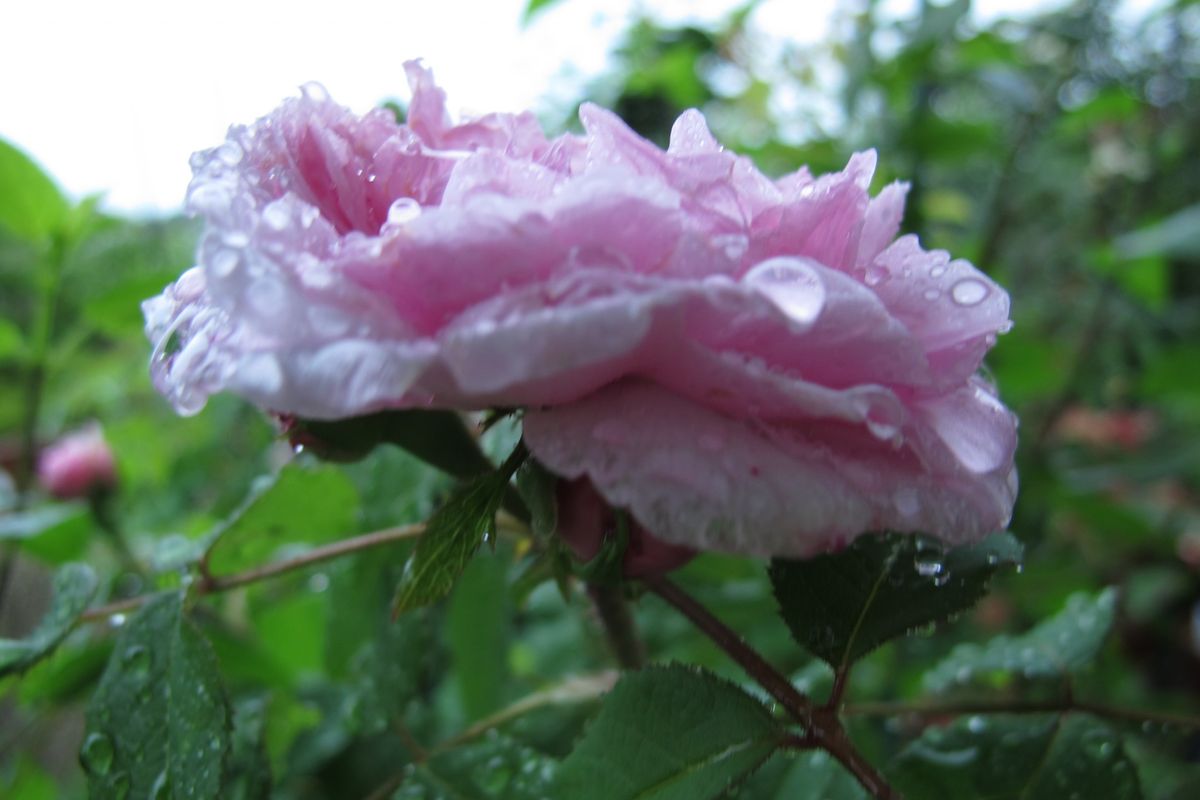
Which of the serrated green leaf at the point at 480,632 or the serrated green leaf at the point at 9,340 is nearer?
the serrated green leaf at the point at 480,632

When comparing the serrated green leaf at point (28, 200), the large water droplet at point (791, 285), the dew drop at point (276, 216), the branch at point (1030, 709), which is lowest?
the branch at point (1030, 709)

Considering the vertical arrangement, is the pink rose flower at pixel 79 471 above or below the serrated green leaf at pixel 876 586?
below

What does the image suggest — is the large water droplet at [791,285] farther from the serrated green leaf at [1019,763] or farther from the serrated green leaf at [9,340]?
the serrated green leaf at [9,340]

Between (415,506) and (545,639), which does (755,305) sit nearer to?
(415,506)

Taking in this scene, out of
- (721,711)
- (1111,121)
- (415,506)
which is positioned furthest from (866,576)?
(1111,121)

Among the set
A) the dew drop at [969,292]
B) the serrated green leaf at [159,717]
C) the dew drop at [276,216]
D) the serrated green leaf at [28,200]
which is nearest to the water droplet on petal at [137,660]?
the serrated green leaf at [159,717]

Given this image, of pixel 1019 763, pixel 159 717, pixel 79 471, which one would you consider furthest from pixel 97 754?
pixel 79 471
